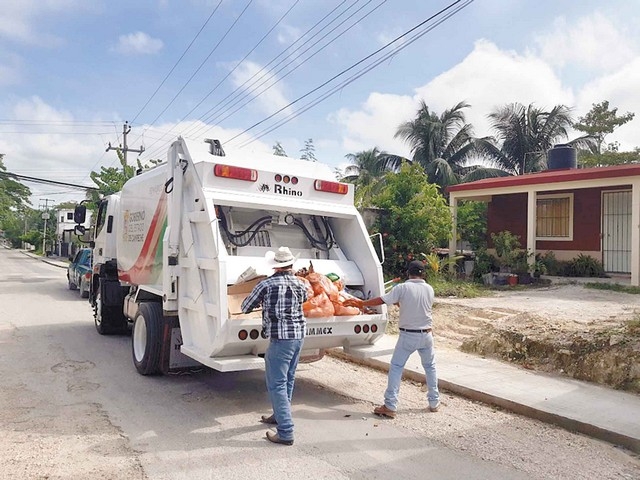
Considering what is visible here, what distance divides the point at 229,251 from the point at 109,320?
470 centimetres

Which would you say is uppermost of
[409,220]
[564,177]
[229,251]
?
[564,177]

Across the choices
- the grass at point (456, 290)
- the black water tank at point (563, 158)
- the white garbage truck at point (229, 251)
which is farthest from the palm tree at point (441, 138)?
the white garbage truck at point (229, 251)

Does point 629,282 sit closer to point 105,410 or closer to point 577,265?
point 577,265

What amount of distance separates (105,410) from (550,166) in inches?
691

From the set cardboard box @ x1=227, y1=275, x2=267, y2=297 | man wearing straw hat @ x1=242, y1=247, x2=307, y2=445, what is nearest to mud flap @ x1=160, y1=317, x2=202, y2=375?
cardboard box @ x1=227, y1=275, x2=267, y2=297

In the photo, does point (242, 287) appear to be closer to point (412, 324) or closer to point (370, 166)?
point (412, 324)

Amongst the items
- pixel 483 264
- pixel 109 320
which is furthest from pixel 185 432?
pixel 483 264

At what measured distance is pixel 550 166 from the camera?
62.8 ft

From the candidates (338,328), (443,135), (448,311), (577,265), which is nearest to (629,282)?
(577,265)

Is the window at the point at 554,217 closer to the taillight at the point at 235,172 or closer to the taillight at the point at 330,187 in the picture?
the taillight at the point at 330,187

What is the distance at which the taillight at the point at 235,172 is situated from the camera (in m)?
5.90

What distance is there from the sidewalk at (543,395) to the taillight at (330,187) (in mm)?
1954

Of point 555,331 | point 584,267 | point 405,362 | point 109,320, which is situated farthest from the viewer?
point 584,267

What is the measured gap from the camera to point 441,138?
110 ft
